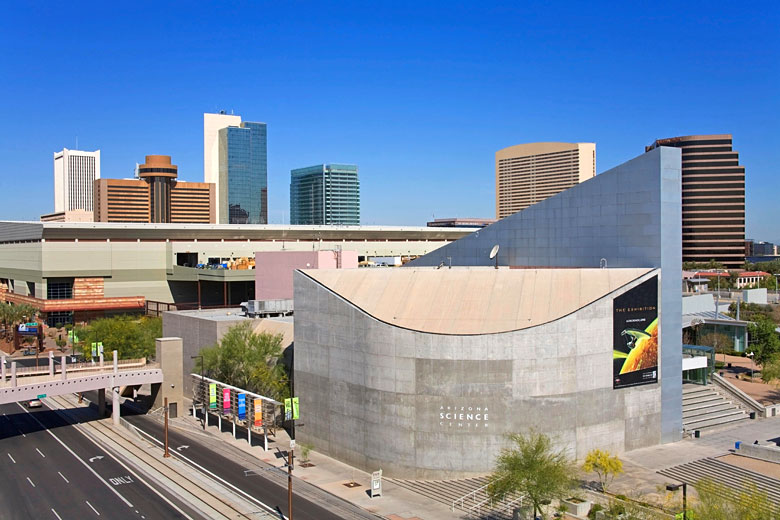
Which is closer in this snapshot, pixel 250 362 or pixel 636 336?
pixel 636 336

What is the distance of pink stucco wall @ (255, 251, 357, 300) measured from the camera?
298 ft

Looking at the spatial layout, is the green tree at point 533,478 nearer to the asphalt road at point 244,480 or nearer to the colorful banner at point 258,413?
the asphalt road at point 244,480

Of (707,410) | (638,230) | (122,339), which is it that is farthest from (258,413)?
(707,410)

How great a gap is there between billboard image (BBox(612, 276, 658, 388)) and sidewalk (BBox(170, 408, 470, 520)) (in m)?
17.2

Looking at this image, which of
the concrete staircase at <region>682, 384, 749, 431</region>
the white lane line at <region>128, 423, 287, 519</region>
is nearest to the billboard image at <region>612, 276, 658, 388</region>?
the concrete staircase at <region>682, 384, 749, 431</region>

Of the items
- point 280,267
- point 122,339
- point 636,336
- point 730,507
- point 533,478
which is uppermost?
point 280,267

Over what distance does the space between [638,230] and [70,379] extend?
50309 millimetres

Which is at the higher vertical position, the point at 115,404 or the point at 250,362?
the point at 250,362

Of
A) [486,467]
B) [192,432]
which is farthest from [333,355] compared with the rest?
[192,432]

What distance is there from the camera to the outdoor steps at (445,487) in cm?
4362

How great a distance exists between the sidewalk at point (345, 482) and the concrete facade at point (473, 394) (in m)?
1.74

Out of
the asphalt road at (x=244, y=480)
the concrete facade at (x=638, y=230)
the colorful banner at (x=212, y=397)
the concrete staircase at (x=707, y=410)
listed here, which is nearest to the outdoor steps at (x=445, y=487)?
the asphalt road at (x=244, y=480)

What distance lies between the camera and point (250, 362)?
6325 centimetres

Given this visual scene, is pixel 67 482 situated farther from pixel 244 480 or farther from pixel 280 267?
pixel 280 267
